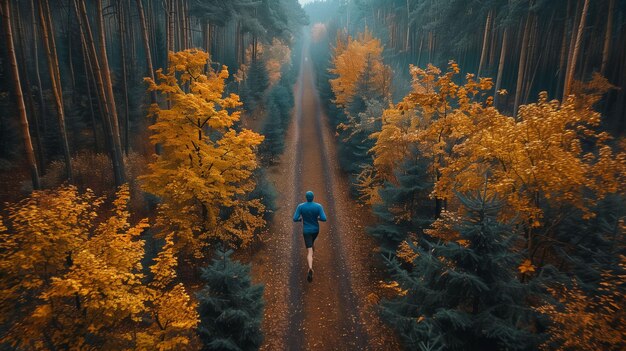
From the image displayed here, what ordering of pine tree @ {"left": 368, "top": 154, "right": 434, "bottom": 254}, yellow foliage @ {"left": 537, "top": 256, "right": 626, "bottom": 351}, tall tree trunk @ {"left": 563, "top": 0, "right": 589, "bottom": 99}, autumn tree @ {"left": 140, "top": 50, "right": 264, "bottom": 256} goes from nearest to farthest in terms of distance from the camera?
yellow foliage @ {"left": 537, "top": 256, "right": 626, "bottom": 351}
autumn tree @ {"left": 140, "top": 50, "right": 264, "bottom": 256}
pine tree @ {"left": 368, "top": 154, "right": 434, "bottom": 254}
tall tree trunk @ {"left": 563, "top": 0, "right": 589, "bottom": 99}

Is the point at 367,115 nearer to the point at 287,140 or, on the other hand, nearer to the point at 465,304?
the point at 287,140

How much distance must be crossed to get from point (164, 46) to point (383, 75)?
901 inches

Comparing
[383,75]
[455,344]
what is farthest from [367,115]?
[455,344]

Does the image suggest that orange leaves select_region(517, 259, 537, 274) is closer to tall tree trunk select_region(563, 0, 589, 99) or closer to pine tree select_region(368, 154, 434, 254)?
pine tree select_region(368, 154, 434, 254)

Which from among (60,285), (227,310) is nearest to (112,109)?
(60,285)

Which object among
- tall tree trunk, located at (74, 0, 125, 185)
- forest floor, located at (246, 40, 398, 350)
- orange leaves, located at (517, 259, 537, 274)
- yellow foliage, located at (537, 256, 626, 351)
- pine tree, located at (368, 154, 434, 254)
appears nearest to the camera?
yellow foliage, located at (537, 256, 626, 351)

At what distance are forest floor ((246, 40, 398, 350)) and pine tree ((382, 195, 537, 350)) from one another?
4346 mm

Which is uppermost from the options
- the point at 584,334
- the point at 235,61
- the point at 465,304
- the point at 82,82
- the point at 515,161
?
the point at 235,61

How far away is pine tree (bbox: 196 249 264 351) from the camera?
25.9ft

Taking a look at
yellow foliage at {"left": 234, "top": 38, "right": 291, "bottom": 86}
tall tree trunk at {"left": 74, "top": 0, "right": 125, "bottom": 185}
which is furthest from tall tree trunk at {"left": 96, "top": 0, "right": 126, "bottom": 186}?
yellow foliage at {"left": 234, "top": 38, "right": 291, "bottom": 86}

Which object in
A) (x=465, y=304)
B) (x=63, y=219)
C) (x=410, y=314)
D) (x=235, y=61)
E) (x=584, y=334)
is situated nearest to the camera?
(x=584, y=334)

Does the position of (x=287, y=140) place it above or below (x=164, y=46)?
below

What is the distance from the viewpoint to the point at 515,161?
31.3 feet

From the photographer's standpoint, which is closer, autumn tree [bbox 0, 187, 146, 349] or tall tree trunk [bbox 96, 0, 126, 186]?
autumn tree [bbox 0, 187, 146, 349]
